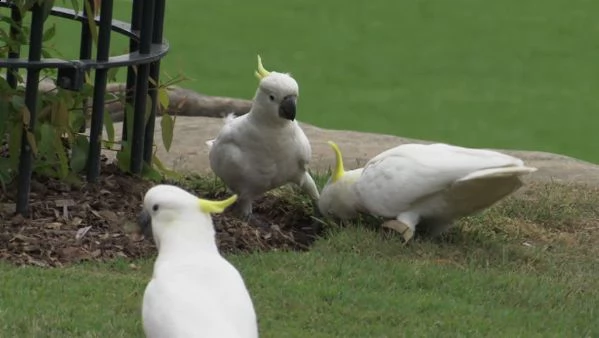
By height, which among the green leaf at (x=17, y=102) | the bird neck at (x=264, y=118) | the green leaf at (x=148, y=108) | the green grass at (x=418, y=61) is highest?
the green leaf at (x=17, y=102)

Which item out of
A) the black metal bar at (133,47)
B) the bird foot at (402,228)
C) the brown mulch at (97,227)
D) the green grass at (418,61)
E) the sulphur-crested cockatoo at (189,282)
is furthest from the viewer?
the green grass at (418,61)

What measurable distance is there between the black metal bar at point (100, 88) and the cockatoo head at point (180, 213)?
6.11ft

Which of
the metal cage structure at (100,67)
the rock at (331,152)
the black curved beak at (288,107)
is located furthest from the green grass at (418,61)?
the black curved beak at (288,107)

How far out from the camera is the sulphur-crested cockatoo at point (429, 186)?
15.6ft

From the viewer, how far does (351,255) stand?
4.75 meters

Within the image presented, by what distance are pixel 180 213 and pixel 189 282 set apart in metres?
0.20

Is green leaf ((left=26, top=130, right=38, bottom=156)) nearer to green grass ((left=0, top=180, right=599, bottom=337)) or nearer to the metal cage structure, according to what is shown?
the metal cage structure

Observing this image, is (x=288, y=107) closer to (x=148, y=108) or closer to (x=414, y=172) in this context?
(x=414, y=172)

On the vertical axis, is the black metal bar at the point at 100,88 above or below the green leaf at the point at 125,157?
above

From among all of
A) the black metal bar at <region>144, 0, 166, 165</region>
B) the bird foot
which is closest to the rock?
the black metal bar at <region>144, 0, 166, 165</region>

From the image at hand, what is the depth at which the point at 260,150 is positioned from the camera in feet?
17.0

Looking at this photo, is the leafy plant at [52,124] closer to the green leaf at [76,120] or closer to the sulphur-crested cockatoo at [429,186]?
the green leaf at [76,120]

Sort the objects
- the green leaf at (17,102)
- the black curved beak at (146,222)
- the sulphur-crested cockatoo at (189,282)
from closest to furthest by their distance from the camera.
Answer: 1. the sulphur-crested cockatoo at (189,282)
2. the black curved beak at (146,222)
3. the green leaf at (17,102)

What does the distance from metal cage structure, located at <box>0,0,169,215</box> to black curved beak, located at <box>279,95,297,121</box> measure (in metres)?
0.56
